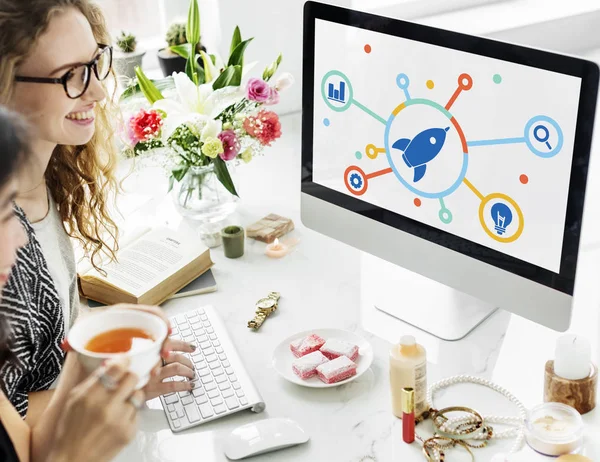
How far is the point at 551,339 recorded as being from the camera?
1.40 m

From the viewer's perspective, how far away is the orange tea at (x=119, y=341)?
0.97m

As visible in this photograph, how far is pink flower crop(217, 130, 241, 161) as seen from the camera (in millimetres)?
1647

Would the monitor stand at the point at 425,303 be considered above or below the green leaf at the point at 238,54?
below

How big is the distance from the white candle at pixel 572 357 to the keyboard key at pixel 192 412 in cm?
54

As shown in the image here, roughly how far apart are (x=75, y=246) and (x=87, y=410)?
29.9 inches

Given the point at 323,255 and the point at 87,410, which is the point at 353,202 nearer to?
the point at 323,255

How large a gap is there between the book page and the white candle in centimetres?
71

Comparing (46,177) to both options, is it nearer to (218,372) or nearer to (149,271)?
(149,271)

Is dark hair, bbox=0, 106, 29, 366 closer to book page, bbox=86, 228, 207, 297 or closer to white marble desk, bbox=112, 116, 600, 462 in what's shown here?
white marble desk, bbox=112, 116, 600, 462

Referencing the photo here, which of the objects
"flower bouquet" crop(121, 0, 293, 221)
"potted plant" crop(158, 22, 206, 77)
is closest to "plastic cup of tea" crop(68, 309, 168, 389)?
"flower bouquet" crop(121, 0, 293, 221)

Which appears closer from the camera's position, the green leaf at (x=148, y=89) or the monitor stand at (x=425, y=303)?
the monitor stand at (x=425, y=303)

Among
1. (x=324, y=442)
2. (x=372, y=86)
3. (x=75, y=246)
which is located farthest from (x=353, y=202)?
(x=75, y=246)

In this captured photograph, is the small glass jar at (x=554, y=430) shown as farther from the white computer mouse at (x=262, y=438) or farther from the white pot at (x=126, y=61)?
the white pot at (x=126, y=61)

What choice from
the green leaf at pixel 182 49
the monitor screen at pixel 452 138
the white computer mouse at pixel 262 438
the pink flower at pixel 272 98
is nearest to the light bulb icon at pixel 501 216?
the monitor screen at pixel 452 138
